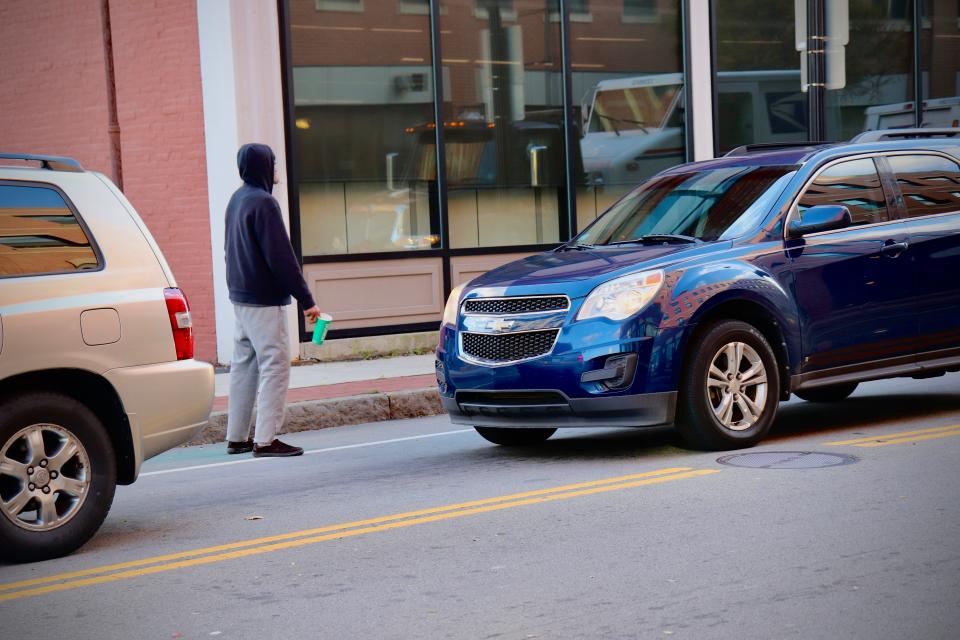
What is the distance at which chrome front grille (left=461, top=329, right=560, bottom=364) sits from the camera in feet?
25.4

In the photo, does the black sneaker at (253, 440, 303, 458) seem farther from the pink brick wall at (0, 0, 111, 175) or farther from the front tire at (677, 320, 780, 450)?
the pink brick wall at (0, 0, 111, 175)

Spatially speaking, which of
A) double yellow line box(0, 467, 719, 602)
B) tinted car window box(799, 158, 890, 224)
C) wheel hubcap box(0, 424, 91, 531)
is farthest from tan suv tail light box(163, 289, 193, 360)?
tinted car window box(799, 158, 890, 224)

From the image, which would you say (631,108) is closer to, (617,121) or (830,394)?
(617,121)

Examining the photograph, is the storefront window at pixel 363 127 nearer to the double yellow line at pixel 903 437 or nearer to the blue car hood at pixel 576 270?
the blue car hood at pixel 576 270

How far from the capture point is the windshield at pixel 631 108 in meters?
16.2

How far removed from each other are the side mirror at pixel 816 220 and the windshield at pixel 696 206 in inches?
8.5

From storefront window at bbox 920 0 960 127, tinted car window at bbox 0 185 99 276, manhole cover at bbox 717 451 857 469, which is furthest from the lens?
storefront window at bbox 920 0 960 127

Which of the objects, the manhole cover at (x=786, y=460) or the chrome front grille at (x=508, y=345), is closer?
the manhole cover at (x=786, y=460)

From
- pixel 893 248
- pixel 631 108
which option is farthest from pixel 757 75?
pixel 893 248

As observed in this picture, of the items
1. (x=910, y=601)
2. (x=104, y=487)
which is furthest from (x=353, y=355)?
(x=910, y=601)

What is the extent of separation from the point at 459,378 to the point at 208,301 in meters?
6.37

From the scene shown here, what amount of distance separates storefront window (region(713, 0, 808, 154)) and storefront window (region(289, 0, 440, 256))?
14.5 ft

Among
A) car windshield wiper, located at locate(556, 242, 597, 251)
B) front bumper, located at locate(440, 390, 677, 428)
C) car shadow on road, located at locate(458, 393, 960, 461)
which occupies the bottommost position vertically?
car shadow on road, located at locate(458, 393, 960, 461)

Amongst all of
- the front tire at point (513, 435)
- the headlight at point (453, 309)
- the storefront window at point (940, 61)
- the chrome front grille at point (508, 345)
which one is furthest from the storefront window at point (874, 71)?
the chrome front grille at point (508, 345)
